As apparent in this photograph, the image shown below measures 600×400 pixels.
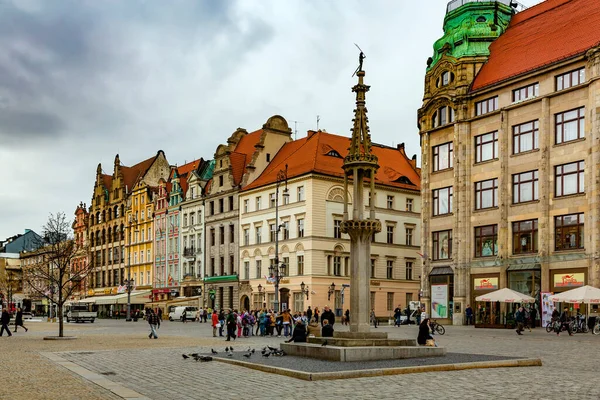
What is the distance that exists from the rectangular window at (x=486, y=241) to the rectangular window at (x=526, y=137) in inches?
231

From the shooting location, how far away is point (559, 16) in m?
53.7

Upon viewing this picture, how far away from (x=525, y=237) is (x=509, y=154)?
5919 millimetres

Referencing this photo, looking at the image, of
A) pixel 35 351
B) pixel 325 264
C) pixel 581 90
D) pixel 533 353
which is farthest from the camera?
pixel 325 264

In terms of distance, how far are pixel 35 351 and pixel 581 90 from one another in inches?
1423

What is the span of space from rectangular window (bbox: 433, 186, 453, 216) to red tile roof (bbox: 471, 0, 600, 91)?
8.05 m

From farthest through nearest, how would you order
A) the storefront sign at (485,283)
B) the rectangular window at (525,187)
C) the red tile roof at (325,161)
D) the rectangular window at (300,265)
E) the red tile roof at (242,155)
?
the red tile roof at (242,155) < the red tile roof at (325,161) < the rectangular window at (300,265) < the storefront sign at (485,283) < the rectangular window at (525,187)

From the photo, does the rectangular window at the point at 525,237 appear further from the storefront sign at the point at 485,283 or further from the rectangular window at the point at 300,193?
the rectangular window at the point at 300,193

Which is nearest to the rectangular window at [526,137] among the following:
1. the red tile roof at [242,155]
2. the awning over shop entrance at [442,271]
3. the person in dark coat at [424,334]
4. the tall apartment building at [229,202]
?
the awning over shop entrance at [442,271]

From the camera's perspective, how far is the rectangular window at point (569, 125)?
157ft

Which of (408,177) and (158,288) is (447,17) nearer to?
(408,177)

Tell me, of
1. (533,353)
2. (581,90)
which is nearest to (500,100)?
(581,90)

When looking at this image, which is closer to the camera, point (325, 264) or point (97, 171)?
point (325, 264)

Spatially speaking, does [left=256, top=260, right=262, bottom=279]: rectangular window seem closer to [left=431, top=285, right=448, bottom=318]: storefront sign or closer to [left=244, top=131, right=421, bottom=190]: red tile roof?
[left=244, top=131, right=421, bottom=190]: red tile roof

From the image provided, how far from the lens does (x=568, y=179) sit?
48500 millimetres
